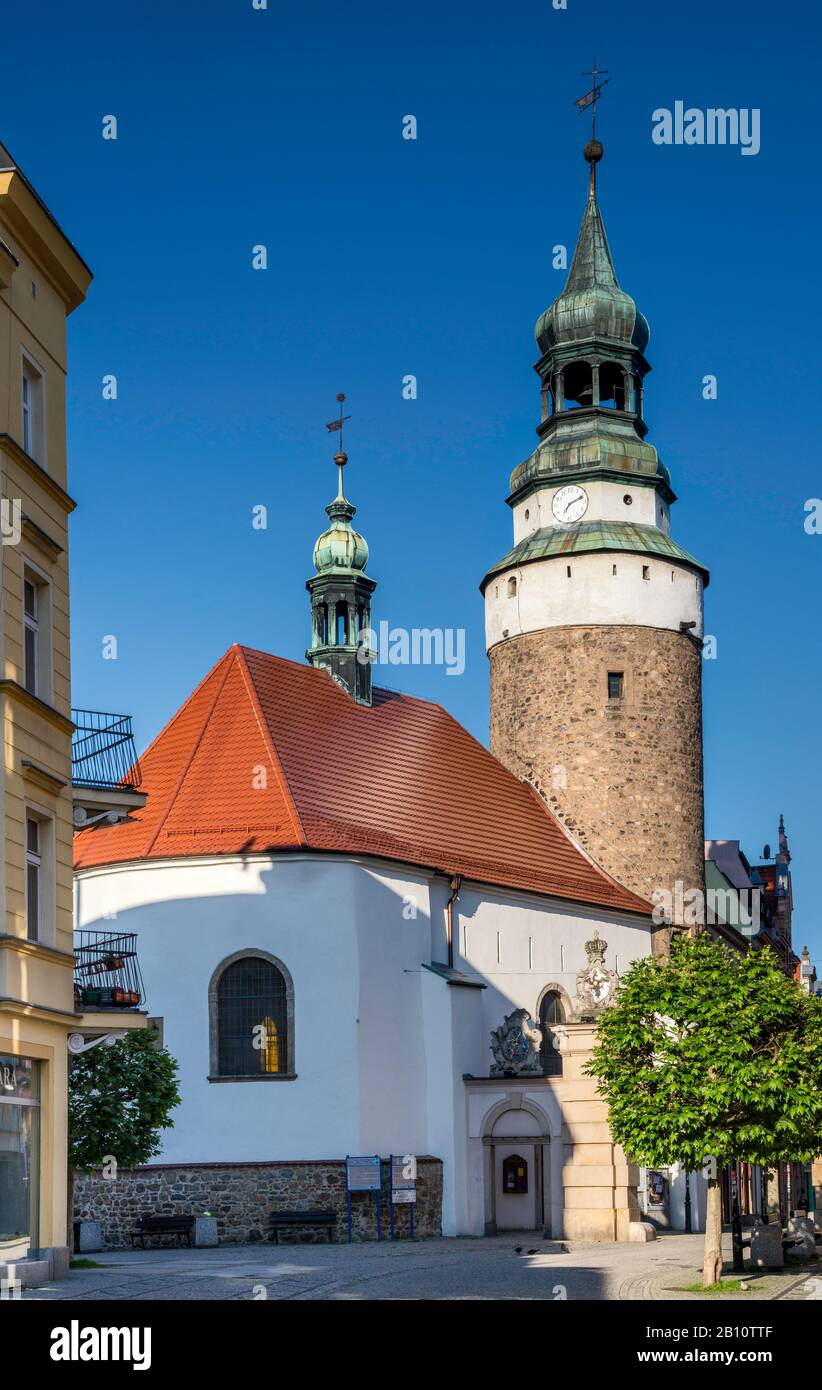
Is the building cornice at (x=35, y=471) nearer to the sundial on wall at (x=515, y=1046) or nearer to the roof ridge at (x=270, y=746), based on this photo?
the roof ridge at (x=270, y=746)

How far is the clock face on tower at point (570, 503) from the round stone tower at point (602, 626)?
0.12ft

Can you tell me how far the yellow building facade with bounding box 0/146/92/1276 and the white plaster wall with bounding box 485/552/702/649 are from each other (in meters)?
24.5

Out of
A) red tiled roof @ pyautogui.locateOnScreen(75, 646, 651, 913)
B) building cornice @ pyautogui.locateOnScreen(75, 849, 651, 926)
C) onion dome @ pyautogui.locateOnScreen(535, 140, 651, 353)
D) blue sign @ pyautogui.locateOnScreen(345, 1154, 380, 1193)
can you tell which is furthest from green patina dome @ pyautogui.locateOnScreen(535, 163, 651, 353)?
blue sign @ pyautogui.locateOnScreen(345, 1154, 380, 1193)

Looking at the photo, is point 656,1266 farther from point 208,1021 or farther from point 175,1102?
point 208,1021

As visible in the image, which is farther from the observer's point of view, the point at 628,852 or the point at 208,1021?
the point at 628,852

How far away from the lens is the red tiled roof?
105 ft

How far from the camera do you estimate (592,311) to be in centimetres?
4450

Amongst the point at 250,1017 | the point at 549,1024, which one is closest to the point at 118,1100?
the point at 250,1017

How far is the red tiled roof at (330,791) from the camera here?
105 ft

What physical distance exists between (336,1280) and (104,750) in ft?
21.9

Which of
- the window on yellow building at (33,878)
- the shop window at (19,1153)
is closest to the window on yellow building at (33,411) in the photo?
the window on yellow building at (33,878)

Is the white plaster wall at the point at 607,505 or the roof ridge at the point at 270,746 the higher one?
the white plaster wall at the point at 607,505

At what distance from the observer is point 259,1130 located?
1193 inches
